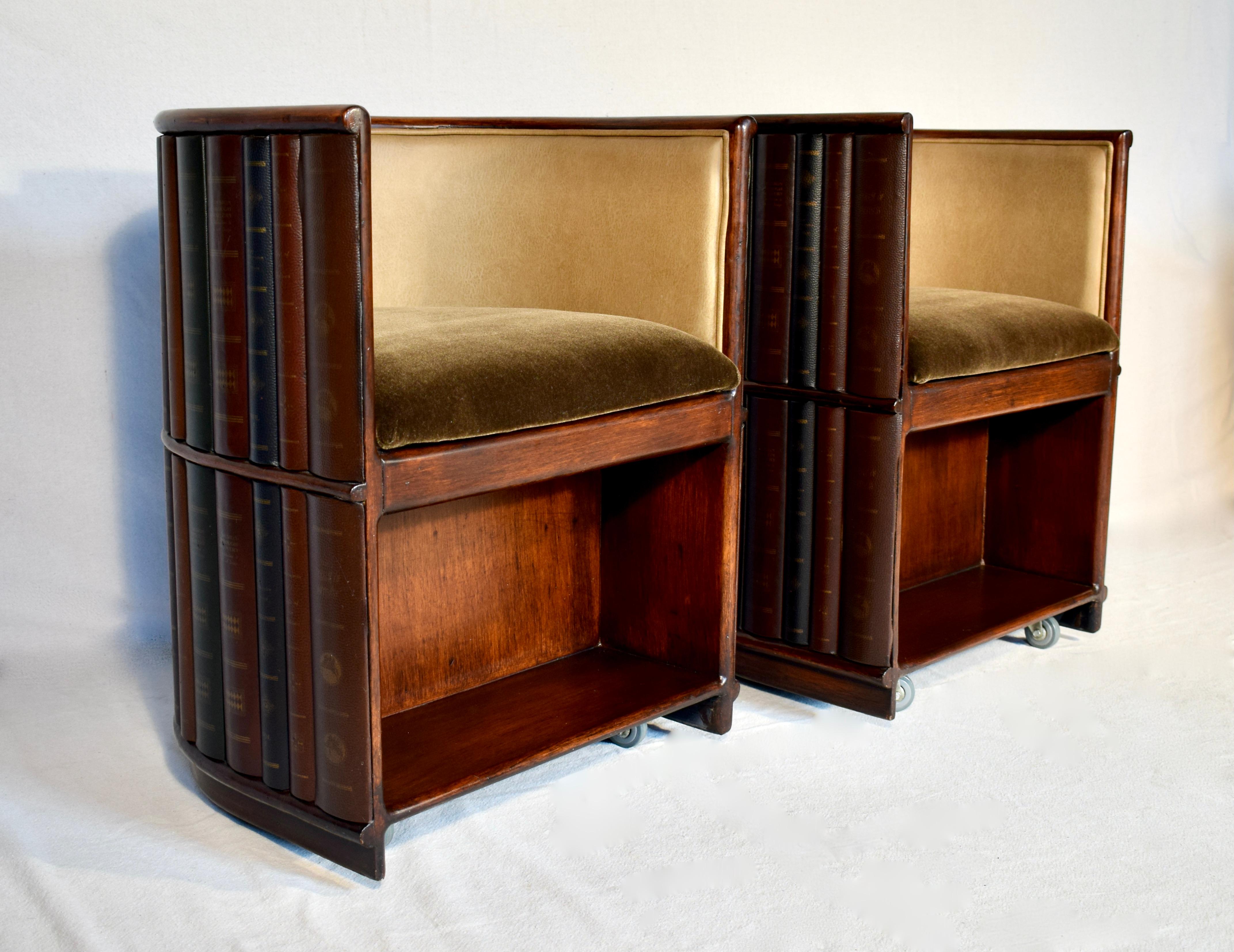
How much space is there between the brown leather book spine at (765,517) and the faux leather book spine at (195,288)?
733mm

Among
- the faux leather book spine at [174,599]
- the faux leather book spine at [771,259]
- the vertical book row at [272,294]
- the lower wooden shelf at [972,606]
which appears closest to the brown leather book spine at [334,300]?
the vertical book row at [272,294]

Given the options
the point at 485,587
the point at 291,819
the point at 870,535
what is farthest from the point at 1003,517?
the point at 291,819

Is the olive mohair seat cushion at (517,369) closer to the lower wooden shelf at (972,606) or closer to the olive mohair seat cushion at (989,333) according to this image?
the olive mohair seat cushion at (989,333)

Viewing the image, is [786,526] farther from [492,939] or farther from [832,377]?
[492,939]

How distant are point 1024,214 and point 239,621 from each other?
1332 millimetres

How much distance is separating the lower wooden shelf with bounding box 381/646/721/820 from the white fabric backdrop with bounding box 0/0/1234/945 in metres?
0.08

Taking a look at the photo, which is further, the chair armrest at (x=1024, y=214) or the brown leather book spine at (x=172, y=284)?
the chair armrest at (x=1024, y=214)

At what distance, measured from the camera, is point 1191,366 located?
3.13 m

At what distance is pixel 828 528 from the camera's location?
67.4 inches

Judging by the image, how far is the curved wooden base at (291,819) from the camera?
1282 mm

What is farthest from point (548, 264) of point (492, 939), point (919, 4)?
point (919, 4)

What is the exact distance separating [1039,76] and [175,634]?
2140 millimetres

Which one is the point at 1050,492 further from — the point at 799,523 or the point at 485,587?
the point at 485,587

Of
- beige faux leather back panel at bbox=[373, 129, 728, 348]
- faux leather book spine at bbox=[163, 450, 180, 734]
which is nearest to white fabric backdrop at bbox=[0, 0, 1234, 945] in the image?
faux leather book spine at bbox=[163, 450, 180, 734]
